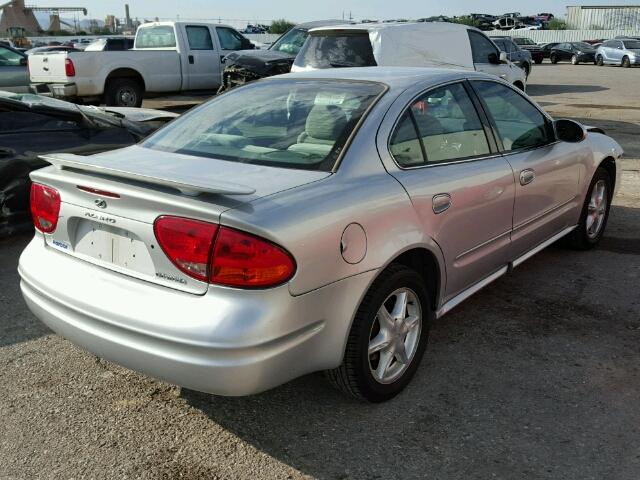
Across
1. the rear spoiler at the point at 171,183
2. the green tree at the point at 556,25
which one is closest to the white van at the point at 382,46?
the rear spoiler at the point at 171,183

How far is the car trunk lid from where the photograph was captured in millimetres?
2527

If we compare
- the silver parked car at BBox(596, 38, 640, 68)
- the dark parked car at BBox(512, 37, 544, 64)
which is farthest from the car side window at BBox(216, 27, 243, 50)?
the dark parked car at BBox(512, 37, 544, 64)

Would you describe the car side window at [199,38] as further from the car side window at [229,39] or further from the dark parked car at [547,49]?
the dark parked car at [547,49]

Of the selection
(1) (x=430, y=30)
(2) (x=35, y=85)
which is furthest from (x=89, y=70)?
(1) (x=430, y=30)

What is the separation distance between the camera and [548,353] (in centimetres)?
367

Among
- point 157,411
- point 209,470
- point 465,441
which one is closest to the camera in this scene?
point 209,470

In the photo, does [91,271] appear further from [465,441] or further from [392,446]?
[465,441]

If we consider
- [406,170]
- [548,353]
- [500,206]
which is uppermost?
[406,170]

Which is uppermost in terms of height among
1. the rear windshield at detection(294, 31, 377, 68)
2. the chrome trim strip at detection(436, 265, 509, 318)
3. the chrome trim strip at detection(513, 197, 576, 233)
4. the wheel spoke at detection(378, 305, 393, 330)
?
the rear windshield at detection(294, 31, 377, 68)

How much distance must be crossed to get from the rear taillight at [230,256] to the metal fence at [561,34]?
178 feet

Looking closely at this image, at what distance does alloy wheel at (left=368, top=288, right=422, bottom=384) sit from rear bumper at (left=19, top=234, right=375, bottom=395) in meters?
0.31

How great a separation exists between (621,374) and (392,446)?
1.39 meters

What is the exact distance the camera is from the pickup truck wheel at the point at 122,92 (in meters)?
13.9

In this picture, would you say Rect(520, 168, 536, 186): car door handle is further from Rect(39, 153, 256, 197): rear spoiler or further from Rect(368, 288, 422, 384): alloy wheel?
Rect(39, 153, 256, 197): rear spoiler
